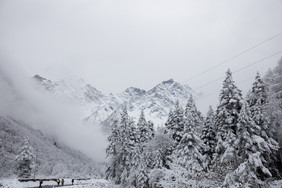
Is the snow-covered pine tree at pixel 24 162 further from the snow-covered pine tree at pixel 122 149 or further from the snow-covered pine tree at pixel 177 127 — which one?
the snow-covered pine tree at pixel 177 127

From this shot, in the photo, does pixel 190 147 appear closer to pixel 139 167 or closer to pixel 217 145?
pixel 217 145

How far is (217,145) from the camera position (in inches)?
998

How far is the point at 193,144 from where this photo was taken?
88.1 feet

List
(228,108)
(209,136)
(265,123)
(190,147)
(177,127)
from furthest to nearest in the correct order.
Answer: (177,127) < (209,136) < (190,147) < (228,108) < (265,123)

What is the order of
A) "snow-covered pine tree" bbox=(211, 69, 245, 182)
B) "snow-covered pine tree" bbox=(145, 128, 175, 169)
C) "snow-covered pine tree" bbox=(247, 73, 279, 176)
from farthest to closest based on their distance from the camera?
"snow-covered pine tree" bbox=(145, 128, 175, 169)
"snow-covered pine tree" bbox=(211, 69, 245, 182)
"snow-covered pine tree" bbox=(247, 73, 279, 176)

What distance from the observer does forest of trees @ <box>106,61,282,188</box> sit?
41.9 ft

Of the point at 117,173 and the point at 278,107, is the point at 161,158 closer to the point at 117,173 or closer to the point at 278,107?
the point at 117,173

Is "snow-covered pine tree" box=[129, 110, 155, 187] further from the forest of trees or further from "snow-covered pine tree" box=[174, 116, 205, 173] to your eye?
"snow-covered pine tree" box=[174, 116, 205, 173]

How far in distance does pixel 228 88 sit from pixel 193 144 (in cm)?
800

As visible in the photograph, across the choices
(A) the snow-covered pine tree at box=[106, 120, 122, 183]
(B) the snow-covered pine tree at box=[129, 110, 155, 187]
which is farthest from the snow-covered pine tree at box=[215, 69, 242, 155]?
(A) the snow-covered pine tree at box=[106, 120, 122, 183]

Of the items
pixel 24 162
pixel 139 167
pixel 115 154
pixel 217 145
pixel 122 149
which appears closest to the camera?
pixel 217 145

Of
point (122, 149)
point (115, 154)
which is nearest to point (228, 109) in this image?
point (122, 149)

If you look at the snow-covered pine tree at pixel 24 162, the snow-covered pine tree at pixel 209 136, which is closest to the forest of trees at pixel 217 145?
the snow-covered pine tree at pixel 209 136

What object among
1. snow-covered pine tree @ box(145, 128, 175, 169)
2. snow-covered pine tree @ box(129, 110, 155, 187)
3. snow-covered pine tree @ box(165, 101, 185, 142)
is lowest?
snow-covered pine tree @ box(129, 110, 155, 187)
